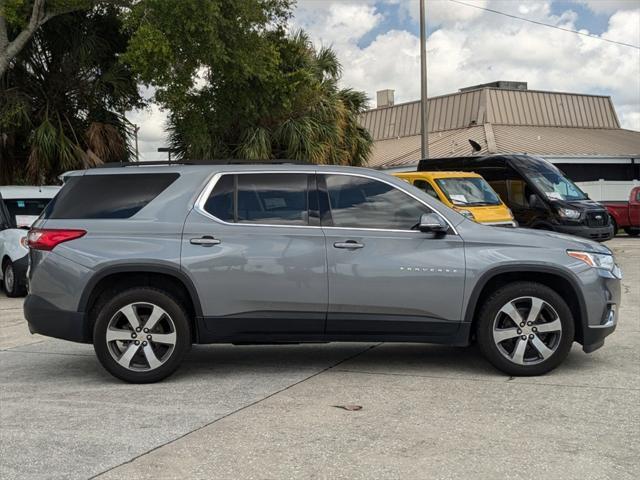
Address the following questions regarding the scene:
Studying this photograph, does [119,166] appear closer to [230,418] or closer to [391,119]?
[230,418]

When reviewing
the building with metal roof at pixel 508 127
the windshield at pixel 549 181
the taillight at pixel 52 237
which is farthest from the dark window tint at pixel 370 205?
the building with metal roof at pixel 508 127

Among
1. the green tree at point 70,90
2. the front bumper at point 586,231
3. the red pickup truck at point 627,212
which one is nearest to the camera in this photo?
the front bumper at point 586,231

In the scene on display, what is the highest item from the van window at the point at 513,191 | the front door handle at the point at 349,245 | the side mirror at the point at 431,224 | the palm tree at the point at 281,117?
the palm tree at the point at 281,117

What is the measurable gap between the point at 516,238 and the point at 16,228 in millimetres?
9367

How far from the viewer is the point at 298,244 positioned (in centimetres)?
625

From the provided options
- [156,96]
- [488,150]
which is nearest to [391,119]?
[488,150]

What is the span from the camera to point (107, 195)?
21.2ft

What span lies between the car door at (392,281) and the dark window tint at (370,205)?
71mm

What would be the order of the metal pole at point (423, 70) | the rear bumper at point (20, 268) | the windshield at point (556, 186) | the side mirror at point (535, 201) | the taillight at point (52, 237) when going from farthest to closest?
the metal pole at point (423, 70), the windshield at point (556, 186), the side mirror at point (535, 201), the rear bumper at point (20, 268), the taillight at point (52, 237)

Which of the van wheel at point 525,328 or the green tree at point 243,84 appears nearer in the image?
the van wheel at point 525,328

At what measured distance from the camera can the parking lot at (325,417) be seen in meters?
4.29

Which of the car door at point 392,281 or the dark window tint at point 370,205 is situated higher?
the dark window tint at point 370,205

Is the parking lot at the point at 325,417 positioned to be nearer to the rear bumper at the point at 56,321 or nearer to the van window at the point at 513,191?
the rear bumper at the point at 56,321

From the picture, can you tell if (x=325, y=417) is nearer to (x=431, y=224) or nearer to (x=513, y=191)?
(x=431, y=224)
